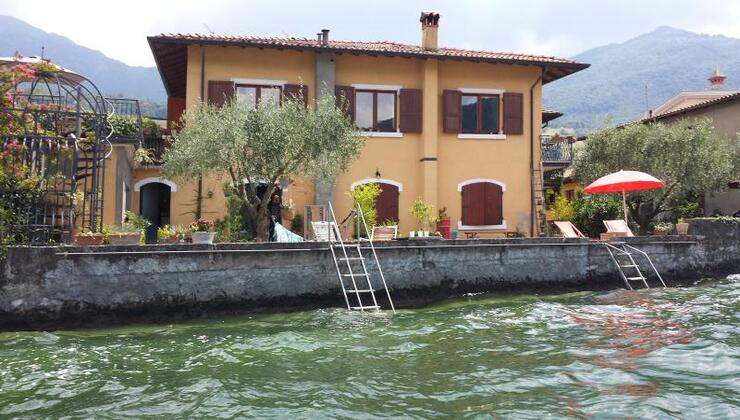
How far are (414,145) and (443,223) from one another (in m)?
2.85

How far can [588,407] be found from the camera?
214 inches

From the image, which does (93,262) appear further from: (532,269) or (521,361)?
(532,269)

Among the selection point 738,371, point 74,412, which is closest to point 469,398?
point 738,371

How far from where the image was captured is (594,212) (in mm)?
20781

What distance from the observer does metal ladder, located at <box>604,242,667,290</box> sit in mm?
13828

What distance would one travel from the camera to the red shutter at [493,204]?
1822 cm

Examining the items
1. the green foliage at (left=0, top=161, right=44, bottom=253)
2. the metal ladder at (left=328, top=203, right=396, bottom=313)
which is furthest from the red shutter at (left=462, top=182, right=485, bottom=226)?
the green foliage at (left=0, top=161, right=44, bottom=253)

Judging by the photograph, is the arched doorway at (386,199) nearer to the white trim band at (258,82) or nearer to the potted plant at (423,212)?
the potted plant at (423,212)

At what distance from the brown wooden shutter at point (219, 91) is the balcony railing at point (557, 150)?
11.3 meters

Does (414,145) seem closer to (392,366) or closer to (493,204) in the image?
(493,204)

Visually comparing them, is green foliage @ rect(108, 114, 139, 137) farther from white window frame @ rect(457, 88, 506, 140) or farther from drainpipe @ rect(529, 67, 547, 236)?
drainpipe @ rect(529, 67, 547, 236)

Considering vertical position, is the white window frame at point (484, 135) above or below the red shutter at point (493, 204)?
above

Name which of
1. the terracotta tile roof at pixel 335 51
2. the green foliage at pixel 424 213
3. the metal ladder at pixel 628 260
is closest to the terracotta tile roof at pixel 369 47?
the terracotta tile roof at pixel 335 51

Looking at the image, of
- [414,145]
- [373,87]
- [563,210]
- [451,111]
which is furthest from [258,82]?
[563,210]
